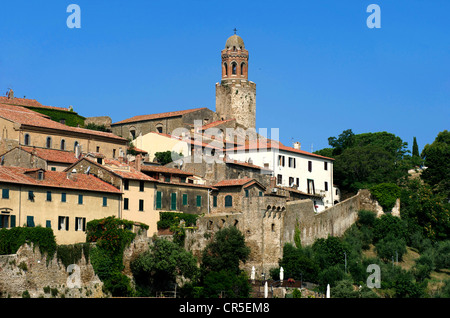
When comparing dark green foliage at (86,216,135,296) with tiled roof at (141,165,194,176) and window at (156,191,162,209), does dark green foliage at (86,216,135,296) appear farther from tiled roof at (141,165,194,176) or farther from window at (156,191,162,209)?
tiled roof at (141,165,194,176)

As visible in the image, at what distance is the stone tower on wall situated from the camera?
103000mm

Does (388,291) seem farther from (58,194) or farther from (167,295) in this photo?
(58,194)

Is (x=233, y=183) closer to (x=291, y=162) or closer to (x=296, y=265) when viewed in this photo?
(x=296, y=265)

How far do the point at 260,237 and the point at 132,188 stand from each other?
33.8 feet

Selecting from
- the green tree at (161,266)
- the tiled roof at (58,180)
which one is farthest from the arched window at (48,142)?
the green tree at (161,266)

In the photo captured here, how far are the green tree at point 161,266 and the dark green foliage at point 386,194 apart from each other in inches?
1150

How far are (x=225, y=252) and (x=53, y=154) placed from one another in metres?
Answer: 16.9

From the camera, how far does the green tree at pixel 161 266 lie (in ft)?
201

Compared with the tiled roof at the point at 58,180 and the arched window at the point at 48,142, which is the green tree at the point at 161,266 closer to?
the tiled roof at the point at 58,180

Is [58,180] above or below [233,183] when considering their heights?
below

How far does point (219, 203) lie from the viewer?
7206cm

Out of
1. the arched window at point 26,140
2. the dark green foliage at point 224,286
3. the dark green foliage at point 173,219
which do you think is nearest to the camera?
the dark green foliage at point 224,286

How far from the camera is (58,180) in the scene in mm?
61656

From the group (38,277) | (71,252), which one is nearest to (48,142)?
(71,252)
